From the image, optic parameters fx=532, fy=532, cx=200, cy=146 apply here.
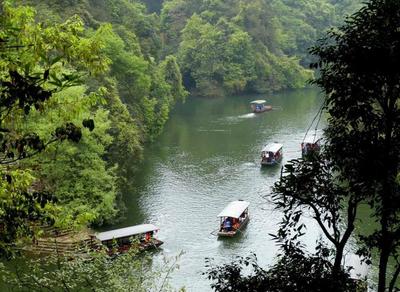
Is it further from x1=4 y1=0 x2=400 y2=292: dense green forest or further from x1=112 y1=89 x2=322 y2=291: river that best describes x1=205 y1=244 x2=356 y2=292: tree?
x1=112 y1=89 x2=322 y2=291: river

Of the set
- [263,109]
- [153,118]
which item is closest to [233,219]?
[153,118]

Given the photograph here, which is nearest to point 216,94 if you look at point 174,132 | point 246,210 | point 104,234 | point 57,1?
point 174,132

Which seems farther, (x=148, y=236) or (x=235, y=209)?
(x=235, y=209)

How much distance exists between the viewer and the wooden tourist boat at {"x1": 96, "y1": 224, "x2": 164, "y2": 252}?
18438 mm

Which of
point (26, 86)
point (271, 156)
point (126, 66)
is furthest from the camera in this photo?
point (126, 66)

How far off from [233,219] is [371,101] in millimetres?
15758

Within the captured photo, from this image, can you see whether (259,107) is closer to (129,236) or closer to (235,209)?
(235,209)

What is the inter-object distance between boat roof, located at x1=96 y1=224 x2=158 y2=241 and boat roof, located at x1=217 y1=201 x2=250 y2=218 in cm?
303

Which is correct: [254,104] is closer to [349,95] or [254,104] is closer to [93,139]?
[93,139]

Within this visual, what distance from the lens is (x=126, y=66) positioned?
30516 mm

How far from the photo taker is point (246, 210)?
71.9 feet

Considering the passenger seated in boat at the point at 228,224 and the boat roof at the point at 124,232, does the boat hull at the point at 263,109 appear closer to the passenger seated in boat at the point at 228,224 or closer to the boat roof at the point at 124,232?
the passenger seated in boat at the point at 228,224

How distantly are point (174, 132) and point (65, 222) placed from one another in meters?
31.4

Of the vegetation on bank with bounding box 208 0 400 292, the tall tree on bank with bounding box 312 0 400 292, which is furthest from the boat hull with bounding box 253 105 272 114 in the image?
the tall tree on bank with bounding box 312 0 400 292
